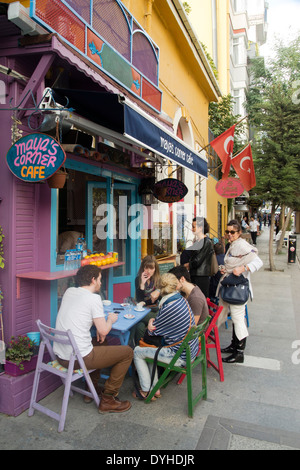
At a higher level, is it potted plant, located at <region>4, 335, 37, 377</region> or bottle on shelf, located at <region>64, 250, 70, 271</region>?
bottle on shelf, located at <region>64, 250, 70, 271</region>

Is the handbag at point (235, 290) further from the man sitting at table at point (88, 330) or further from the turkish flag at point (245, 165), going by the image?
the turkish flag at point (245, 165)

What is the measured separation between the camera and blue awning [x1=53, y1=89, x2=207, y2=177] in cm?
356

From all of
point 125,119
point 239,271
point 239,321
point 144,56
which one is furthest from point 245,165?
point 125,119

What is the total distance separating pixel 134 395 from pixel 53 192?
8.00ft

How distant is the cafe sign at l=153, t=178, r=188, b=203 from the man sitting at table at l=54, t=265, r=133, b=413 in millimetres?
3700

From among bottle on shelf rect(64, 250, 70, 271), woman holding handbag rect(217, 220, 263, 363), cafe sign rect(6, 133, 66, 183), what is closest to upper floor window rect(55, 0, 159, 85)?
cafe sign rect(6, 133, 66, 183)

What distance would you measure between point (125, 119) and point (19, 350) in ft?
8.38

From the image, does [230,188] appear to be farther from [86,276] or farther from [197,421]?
[197,421]

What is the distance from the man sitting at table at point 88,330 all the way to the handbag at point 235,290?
5.84ft

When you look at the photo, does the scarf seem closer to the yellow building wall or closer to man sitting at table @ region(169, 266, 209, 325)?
man sitting at table @ region(169, 266, 209, 325)

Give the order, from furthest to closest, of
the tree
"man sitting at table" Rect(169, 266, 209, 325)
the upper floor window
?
the tree < the upper floor window < "man sitting at table" Rect(169, 266, 209, 325)

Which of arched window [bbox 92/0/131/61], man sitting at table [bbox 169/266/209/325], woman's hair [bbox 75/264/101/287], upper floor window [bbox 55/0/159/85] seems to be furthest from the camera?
arched window [bbox 92/0/131/61]

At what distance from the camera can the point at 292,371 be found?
445 cm

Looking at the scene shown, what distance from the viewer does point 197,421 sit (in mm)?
3273
